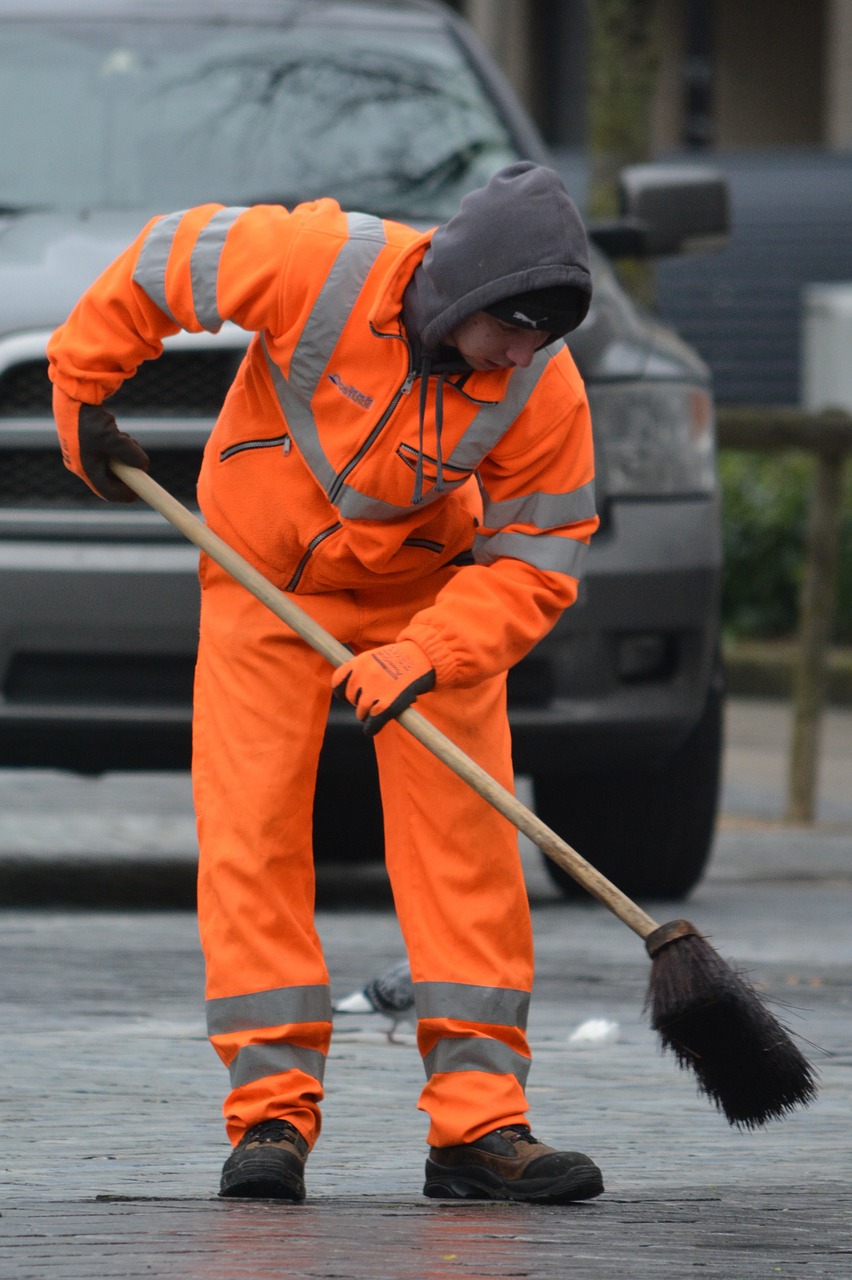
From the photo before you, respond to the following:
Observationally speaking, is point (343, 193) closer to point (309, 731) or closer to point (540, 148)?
point (540, 148)

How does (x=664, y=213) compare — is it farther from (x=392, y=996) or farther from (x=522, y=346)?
(x=522, y=346)

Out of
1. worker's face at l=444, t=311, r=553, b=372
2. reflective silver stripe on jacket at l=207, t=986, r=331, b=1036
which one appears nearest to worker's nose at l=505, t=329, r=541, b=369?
worker's face at l=444, t=311, r=553, b=372

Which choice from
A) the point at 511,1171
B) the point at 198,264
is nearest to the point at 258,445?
the point at 198,264

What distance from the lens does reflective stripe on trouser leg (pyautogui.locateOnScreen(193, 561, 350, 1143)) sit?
3.99m

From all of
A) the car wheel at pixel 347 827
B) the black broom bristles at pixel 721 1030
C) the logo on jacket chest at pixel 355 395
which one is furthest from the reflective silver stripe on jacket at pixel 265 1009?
the car wheel at pixel 347 827

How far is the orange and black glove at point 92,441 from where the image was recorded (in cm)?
420

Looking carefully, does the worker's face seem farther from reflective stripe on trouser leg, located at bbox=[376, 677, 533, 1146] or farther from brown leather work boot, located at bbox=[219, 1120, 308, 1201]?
brown leather work boot, located at bbox=[219, 1120, 308, 1201]

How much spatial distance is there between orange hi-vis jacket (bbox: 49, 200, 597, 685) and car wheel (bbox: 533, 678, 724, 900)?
2.63 metres

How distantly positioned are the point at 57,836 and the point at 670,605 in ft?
8.50

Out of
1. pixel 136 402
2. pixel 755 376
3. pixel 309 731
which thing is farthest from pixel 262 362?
pixel 755 376

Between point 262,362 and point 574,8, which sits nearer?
point 262,362

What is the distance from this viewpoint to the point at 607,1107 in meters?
4.59

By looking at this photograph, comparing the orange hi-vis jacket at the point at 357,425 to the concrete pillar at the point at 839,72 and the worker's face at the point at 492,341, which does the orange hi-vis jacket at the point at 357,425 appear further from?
the concrete pillar at the point at 839,72

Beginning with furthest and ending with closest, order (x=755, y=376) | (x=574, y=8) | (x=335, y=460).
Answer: (x=574, y=8) < (x=755, y=376) < (x=335, y=460)
